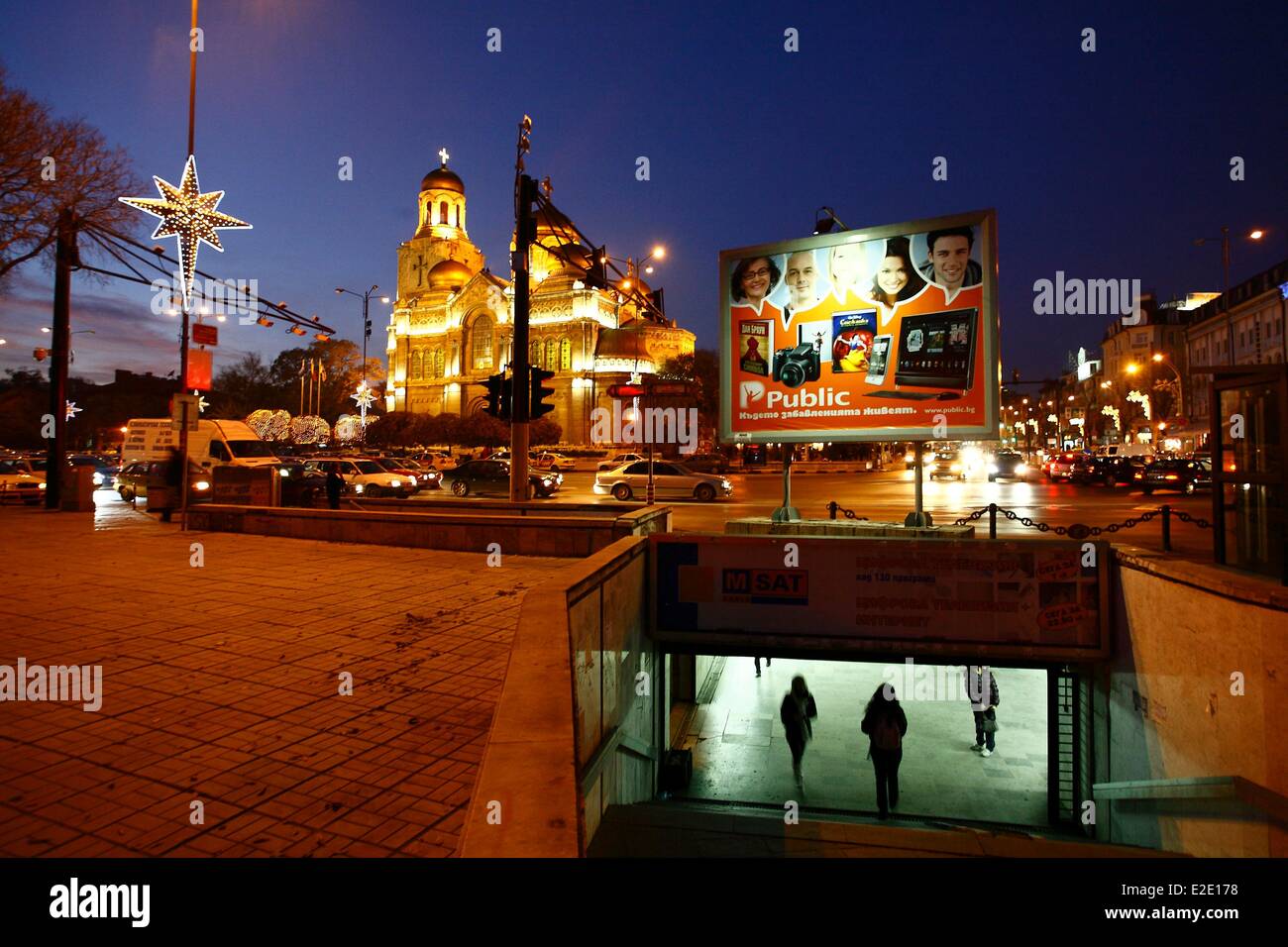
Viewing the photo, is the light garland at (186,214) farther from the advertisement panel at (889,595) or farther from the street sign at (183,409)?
the advertisement panel at (889,595)

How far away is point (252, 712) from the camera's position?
449 centimetres

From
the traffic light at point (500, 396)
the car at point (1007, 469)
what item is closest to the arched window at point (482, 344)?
the car at point (1007, 469)

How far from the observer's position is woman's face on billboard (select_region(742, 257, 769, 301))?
10.3 meters

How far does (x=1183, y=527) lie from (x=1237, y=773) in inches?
483

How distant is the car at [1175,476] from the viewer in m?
24.5

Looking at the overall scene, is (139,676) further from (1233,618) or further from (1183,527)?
(1183,527)

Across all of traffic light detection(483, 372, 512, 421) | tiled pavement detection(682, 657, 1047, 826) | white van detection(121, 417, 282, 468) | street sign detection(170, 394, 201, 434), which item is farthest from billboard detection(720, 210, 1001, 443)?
white van detection(121, 417, 282, 468)

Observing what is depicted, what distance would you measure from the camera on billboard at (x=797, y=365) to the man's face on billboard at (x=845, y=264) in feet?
3.28

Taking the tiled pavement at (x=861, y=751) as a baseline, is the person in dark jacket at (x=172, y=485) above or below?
above
